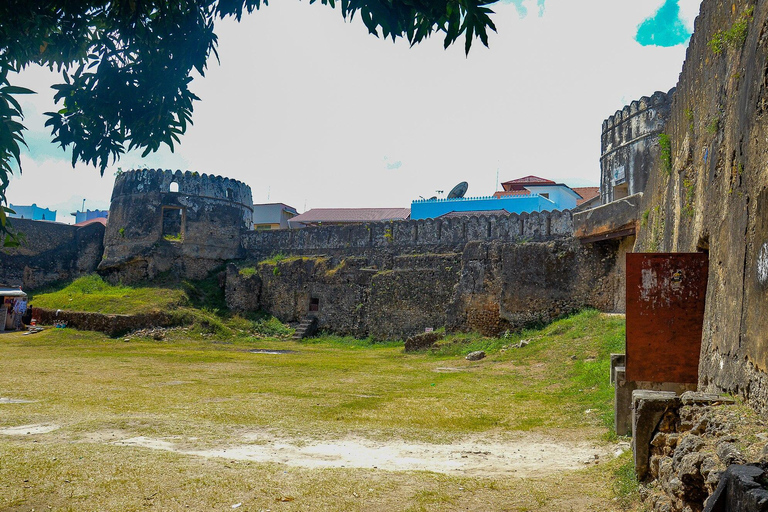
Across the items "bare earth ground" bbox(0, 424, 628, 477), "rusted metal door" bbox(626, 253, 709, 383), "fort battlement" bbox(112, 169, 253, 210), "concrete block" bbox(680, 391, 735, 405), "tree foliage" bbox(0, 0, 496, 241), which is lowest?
"bare earth ground" bbox(0, 424, 628, 477)

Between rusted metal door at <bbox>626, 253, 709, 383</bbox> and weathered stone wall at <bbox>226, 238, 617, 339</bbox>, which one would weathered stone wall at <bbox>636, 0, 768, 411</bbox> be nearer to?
rusted metal door at <bbox>626, 253, 709, 383</bbox>

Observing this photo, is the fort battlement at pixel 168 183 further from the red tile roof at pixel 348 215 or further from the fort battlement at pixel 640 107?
the fort battlement at pixel 640 107

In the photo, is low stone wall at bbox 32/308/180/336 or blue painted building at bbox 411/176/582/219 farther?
blue painted building at bbox 411/176/582/219

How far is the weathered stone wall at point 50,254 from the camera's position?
89.2 feet

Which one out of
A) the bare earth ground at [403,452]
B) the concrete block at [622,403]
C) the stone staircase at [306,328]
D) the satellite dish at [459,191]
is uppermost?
the satellite dish at [459,191]

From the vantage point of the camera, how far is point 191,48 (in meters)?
4.15

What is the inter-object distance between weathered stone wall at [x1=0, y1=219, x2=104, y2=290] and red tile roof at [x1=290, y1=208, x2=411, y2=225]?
15.0 meters

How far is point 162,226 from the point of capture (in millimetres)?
26984

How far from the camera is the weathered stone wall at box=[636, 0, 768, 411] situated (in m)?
3.46

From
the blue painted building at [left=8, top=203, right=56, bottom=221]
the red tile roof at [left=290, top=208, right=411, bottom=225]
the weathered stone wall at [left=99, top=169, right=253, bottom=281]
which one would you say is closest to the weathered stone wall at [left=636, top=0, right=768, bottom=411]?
the weathered stone wall at [left=99, top=169, right=253, bottom=281]

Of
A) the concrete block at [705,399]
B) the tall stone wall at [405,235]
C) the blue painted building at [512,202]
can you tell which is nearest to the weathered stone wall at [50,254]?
the tall stone wall at [405,235]

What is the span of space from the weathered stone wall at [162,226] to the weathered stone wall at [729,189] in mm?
22817

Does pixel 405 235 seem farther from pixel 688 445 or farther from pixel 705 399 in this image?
pixel 688 445

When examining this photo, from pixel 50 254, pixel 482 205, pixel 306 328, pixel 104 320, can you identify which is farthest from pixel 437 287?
pixel 50 254
